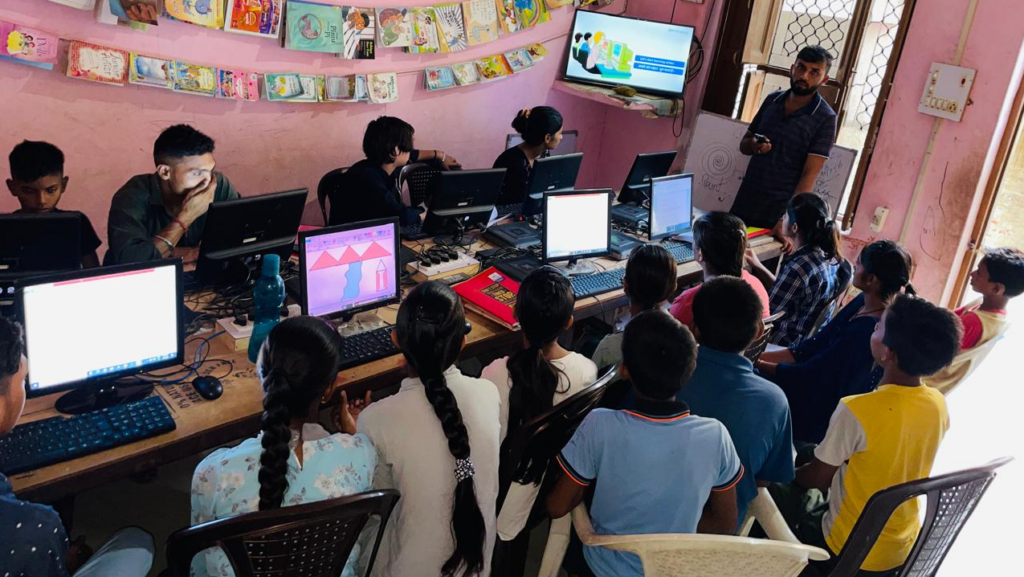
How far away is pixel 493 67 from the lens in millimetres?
4957

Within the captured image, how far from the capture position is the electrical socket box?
14.3 feet

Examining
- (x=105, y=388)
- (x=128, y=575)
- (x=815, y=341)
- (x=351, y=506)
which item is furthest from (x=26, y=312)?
(x=815, y=341)

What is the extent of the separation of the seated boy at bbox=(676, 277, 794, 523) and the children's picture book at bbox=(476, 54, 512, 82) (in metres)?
3.18

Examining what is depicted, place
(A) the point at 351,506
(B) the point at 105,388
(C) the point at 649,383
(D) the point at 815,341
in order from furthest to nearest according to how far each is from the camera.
Result: 1. (D) the point at 815,341
2. (B) the point at 105,388
3. (C) the point at 649,383
4. (A) the point at 351,506

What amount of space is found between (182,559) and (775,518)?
1.47 m

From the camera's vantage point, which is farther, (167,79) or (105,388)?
(167,79)

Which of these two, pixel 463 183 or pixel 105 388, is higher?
pixel 463 183

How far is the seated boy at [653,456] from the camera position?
1.74 m

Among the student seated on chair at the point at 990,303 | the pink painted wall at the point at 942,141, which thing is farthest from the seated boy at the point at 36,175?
the pink painted wall at the point at 942,141

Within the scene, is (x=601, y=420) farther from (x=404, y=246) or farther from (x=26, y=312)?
(x=404, y=246)

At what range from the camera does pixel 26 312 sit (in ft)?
5.98

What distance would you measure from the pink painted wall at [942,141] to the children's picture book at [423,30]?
2768 millimetres

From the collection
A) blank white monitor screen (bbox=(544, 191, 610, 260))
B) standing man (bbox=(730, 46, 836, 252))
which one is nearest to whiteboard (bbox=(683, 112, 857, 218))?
standing man (bbox=(730, 46, 836, 252))

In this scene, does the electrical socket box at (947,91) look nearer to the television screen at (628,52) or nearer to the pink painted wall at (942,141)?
the pink painted wall at (942,141)
